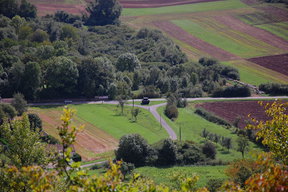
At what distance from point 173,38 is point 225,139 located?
6084 centimetres

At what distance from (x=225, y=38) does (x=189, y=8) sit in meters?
23.7

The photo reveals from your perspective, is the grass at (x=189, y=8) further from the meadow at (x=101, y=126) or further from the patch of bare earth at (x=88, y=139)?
the patch of bare earth at (x=88, y=139)

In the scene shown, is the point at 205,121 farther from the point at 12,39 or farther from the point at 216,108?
the point at 12,39

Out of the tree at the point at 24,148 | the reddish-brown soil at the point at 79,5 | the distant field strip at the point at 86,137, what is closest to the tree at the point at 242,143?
the distant field strip at the point at 86,137

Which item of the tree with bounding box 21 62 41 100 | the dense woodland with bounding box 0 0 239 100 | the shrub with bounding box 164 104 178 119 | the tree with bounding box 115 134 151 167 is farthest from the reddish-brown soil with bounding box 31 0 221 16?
the tree with bounding box 115 134 151 167

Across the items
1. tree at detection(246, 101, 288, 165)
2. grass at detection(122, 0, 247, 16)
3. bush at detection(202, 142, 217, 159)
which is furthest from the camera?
grass at detection(122, 0, 247, 16)

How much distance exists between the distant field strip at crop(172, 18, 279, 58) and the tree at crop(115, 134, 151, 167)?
5783 centimetres

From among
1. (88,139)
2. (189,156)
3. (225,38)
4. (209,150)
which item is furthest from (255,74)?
(88,139)

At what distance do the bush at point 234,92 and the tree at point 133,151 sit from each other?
32.1 m

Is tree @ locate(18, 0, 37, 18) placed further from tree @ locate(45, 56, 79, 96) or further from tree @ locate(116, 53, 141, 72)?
tree @ locate(45, 56, 79, 96)

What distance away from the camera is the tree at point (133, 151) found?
5359cm

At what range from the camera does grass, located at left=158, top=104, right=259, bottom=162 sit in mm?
57562

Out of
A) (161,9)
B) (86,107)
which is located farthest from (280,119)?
(161,9)

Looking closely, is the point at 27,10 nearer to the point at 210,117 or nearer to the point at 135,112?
the point at 135,112
